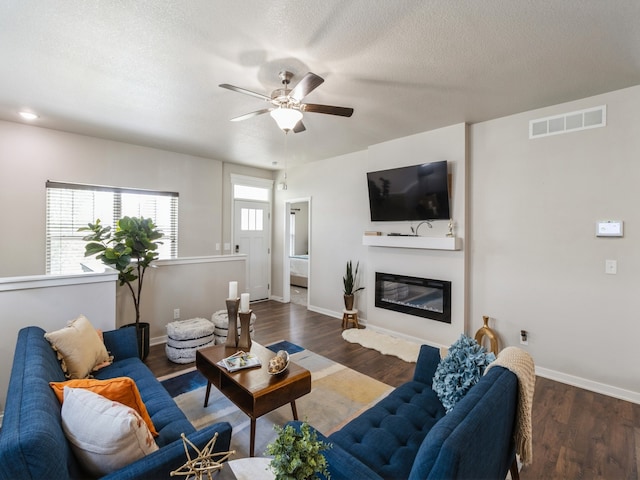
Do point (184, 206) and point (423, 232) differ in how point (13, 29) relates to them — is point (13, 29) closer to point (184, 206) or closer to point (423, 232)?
point (184, 206)

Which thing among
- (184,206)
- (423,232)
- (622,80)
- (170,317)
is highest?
(622,80)

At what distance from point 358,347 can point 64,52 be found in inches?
158

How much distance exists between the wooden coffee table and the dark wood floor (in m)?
1.20

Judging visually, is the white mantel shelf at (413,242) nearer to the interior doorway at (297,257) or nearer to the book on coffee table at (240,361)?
the interior doorway at (297,257)

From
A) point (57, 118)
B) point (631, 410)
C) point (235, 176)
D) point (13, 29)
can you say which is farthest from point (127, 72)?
point (631, 410)

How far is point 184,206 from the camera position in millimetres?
5129

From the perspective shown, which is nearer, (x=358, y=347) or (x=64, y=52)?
(x=64, y=52)

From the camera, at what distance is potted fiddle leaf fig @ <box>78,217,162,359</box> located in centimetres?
320

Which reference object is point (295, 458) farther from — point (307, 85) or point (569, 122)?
point (569, 122)

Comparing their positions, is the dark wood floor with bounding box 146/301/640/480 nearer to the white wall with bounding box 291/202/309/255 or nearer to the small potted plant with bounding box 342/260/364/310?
the small potted plant with bounding box 342/260/364/310

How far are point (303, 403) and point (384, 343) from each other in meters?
1.73

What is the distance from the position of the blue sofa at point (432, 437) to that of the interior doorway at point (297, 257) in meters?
4.07

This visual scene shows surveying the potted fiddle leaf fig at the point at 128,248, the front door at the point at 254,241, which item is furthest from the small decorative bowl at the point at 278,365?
the front door at the point at 254,241

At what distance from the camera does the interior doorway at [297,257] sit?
6.23 meters
